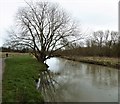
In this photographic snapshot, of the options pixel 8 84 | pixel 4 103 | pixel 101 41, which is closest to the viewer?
pixel 4 103

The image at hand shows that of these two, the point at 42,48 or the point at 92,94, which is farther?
the point at 42,48

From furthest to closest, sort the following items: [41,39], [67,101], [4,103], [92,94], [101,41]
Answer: [101,41]
[41,39]
[92,94]
[67,101]
[4,103]

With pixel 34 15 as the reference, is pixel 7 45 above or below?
below

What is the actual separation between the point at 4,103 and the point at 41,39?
21.5 meters

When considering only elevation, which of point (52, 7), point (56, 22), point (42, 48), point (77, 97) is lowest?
point (77, 97)

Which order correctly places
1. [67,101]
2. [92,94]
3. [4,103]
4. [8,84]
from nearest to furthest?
1. [4,103]
2. [67,101]
3. [8,84]
4. [92,94]

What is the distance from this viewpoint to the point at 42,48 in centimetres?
2978

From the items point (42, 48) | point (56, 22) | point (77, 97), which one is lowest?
point (77, 97)

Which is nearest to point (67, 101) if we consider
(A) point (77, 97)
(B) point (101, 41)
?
(A) point (77, 97)

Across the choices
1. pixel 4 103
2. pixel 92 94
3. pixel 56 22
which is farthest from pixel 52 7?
pixel 4 103

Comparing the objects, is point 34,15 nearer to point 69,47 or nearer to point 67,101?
point 69,47

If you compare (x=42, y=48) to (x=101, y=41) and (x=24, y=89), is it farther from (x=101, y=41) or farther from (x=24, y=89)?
(x=101, y=41)

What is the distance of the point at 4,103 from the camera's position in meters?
8.55

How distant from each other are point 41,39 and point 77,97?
1893cm
